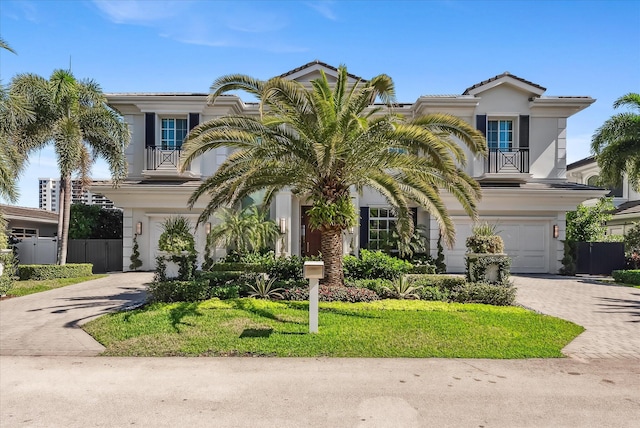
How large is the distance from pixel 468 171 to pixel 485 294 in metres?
8.70

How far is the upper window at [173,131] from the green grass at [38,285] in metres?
6.44

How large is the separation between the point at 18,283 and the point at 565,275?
21.1 meters

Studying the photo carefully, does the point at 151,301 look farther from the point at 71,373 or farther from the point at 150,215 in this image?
Answer: the point at 150,215

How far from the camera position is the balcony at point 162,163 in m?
16.8

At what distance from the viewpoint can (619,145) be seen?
16.3m

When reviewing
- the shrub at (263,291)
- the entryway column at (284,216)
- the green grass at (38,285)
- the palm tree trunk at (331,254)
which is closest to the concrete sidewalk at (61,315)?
the green grass at (38,285)

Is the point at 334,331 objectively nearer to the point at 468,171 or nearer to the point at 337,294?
the point at 337,294

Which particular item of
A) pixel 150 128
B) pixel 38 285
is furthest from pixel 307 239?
pixel 38 285

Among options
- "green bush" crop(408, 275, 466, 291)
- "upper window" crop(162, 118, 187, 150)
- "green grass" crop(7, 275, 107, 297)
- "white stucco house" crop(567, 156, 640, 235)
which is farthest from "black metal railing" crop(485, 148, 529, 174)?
"green grass" crop(7, 275, 107, 297)

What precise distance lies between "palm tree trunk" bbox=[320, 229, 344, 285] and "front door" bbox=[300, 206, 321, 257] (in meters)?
7.46

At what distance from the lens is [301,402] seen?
4.59m

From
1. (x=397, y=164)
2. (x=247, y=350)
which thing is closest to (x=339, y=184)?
(x=397, y=164)

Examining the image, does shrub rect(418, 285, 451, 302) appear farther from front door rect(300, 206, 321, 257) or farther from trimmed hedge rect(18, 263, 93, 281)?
trimmed hedge rect(18, 263, 93, 281)

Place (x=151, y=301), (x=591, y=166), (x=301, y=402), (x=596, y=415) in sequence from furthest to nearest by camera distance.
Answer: (x=591, y=166)
(x=151, y=301)
(x=301, y=402)
(x=596, y=415)
